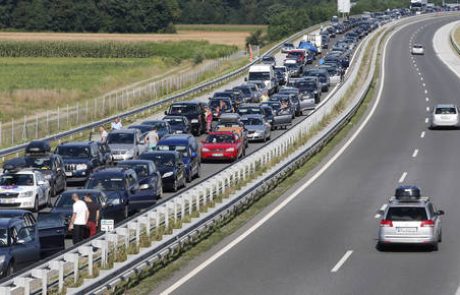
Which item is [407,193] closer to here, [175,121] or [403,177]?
[403,177]

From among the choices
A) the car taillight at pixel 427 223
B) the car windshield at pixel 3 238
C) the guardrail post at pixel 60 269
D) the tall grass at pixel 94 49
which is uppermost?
the guardrail post at pixel 60 269

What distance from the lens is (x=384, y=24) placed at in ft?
561

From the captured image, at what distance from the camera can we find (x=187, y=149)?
45344mm

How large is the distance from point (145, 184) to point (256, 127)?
63.6 ft

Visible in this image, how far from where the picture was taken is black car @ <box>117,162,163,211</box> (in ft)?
122

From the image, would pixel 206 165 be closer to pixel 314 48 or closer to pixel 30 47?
pixel 314 48

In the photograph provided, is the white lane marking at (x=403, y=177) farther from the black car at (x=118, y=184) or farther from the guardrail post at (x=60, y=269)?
the guardrail post at (x=60, y=269)

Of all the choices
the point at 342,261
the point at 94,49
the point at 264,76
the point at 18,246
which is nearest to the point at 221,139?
the point at 342,261

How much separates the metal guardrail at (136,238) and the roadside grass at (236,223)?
1.48 feet

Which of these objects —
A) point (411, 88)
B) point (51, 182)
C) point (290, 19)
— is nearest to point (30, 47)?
point (290, 19)

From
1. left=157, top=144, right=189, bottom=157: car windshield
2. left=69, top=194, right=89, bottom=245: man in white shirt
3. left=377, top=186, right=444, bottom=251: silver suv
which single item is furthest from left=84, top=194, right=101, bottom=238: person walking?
left=157, top=144, right=189, bottom=157: car windshield

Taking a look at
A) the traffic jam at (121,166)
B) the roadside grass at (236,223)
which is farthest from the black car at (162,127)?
the roadside grass at (236,223)

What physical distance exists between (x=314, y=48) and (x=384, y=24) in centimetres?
5272

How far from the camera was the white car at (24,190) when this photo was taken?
3747 centimetres
